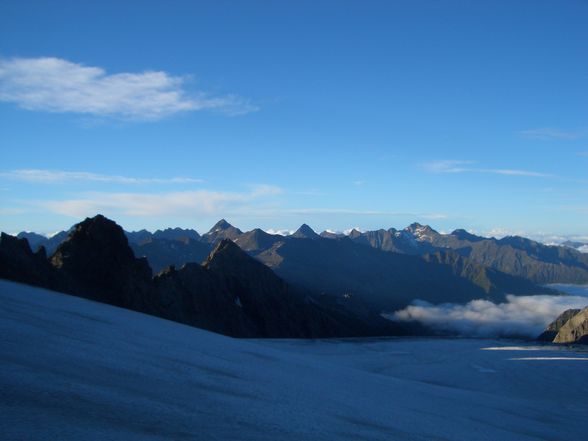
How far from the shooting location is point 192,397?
29.4 ft

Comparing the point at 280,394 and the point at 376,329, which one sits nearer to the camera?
the point at 280,394

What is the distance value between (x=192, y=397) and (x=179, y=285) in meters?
63.3

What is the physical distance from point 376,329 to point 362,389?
106452 mm

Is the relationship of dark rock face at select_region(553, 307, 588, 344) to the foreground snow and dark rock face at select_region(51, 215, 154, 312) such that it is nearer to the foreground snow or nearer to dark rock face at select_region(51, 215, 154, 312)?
dark rock face at select_region(51, 215, 154, 312)

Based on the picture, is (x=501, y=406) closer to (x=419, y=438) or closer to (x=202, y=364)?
(x=419, y=438)

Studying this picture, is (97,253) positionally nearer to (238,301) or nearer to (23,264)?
(23,264)

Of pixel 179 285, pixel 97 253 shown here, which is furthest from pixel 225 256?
pixel 97 253

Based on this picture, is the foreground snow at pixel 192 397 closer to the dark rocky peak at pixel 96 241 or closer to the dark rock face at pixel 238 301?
the dark rocky peak at pixel 96 241

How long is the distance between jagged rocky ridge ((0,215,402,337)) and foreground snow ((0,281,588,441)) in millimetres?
26500

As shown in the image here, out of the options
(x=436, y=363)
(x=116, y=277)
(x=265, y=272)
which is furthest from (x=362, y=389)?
(x=265, y=272)

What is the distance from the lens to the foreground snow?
693 centimetres

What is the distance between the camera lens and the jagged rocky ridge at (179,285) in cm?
4497

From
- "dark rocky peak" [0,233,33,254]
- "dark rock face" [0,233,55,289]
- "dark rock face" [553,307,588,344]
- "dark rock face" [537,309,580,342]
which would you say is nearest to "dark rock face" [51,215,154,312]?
"dark rock face" [0,233,55,289]

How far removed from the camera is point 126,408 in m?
7.44
